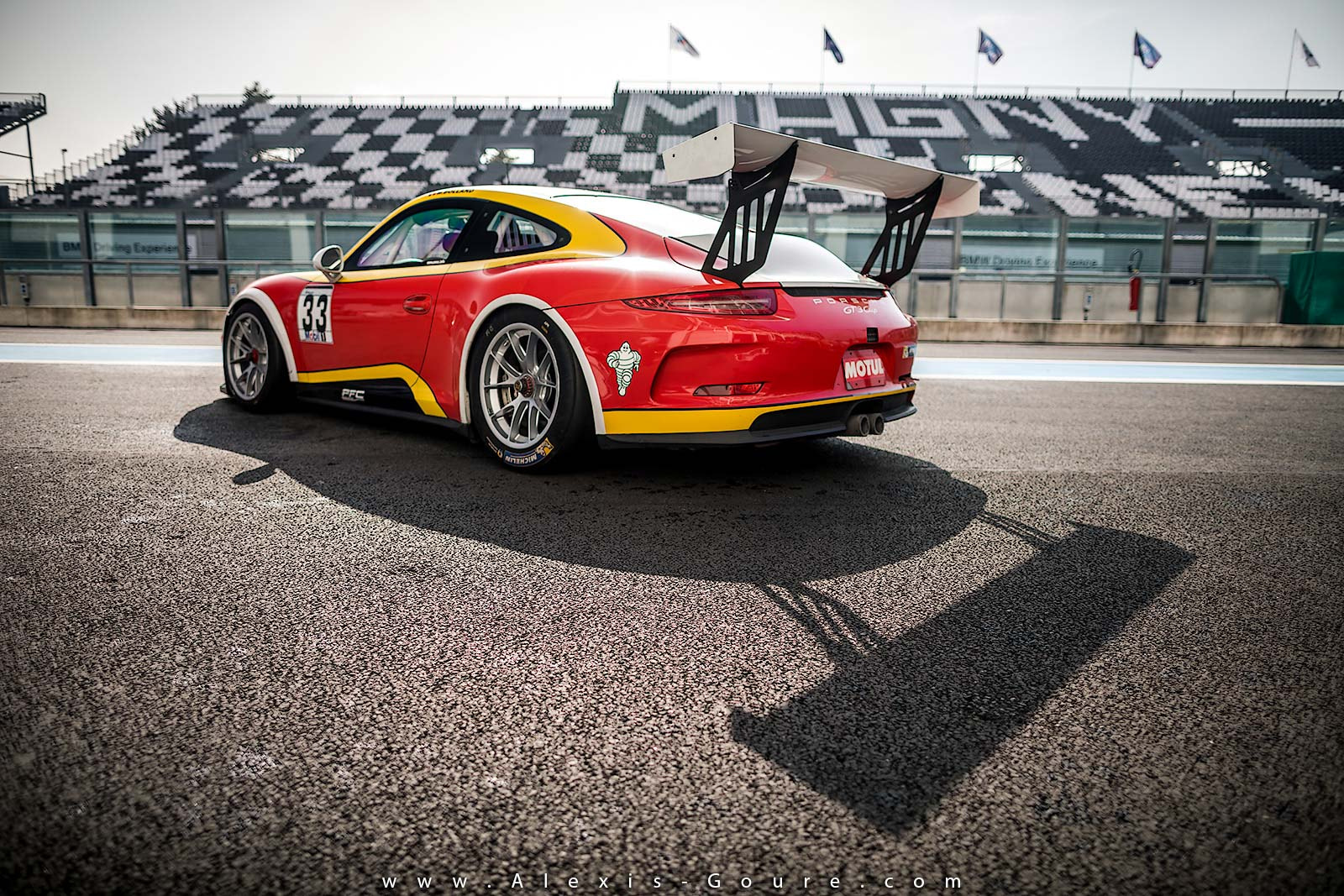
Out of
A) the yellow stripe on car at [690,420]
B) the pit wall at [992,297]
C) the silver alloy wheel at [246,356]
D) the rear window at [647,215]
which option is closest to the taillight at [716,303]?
the yellow stripe on car at [690,420]

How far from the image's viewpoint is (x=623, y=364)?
11.6 ft

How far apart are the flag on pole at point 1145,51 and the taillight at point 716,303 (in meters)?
43.5

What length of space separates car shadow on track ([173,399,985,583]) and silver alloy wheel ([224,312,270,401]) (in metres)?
0.51

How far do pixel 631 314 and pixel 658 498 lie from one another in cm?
76

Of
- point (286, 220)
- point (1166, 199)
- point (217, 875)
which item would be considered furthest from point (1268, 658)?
point (1166, 199)

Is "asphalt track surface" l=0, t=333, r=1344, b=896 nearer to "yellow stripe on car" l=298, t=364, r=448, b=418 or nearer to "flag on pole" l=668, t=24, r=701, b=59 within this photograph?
"yellow stripe on car" l=298, t=364, r=448, b=418

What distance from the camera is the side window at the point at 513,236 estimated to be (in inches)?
160

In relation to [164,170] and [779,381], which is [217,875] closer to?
[779,381]

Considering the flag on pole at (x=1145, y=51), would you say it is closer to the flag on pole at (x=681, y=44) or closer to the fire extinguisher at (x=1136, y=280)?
the flag on pole at (x=681, y=44)

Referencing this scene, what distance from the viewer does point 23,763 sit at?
5.13 ft

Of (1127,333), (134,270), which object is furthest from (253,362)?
(134,270)

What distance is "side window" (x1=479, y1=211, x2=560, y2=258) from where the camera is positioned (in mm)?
4055

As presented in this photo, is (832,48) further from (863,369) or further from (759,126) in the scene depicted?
(863,369)

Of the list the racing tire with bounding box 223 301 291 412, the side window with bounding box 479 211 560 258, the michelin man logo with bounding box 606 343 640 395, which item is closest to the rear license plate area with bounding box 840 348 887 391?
the michelin man logo with bounding box 606 343 640 395
